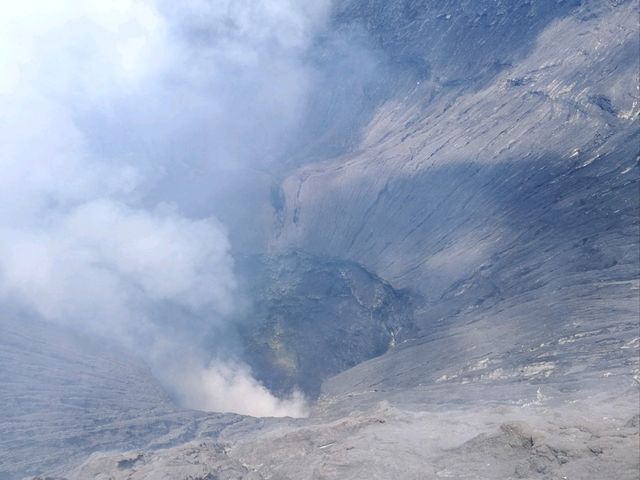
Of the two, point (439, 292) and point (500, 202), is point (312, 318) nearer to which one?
point (439, 292)

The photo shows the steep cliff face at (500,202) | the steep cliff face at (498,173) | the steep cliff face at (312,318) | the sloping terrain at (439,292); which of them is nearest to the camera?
the sloping terrain at (439,292)

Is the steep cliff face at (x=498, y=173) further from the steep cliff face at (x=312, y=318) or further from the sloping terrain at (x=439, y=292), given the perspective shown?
the steep cliff face at (x=312, y=318)

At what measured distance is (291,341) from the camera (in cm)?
3456

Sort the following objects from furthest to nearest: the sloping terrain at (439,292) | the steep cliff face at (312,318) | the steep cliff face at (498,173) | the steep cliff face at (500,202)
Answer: the steep cliff face at (312,318), the steep cliff face at (498,173), the steep cliff face at (500,202), the sloping terrain at (439,292)

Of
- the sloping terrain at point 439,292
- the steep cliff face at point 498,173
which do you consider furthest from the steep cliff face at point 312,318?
the steep cliff face at point 498,173

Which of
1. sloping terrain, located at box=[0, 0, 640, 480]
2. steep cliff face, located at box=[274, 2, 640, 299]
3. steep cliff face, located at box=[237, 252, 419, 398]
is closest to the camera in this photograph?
sloping terrain, located at box=[0, 0, 640, 480]

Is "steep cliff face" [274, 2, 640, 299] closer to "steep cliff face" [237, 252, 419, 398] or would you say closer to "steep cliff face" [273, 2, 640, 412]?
"steep cliff face" [273, 2, 640, 412]

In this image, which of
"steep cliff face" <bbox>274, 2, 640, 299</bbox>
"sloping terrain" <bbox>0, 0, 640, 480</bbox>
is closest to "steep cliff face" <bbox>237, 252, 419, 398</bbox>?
"sloping terrain" <bbox>0, 0, 640, 480</bbox>

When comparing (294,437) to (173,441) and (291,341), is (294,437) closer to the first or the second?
(173,441)

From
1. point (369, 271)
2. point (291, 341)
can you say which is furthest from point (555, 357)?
point (291, 341)

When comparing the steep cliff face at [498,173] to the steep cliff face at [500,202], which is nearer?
the steep cliff face at [500,202]

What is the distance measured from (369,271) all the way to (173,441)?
14.0 metres

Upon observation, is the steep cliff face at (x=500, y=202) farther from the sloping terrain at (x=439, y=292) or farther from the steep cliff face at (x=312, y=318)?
the steep cliff face at (x=312, y=318)

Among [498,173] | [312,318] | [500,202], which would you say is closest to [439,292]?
[500,202]
